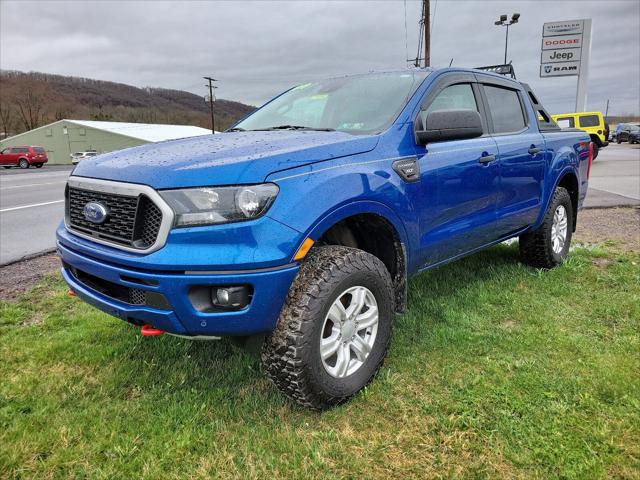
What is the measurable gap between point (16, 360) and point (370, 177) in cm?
252

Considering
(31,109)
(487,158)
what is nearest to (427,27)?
(487,158)

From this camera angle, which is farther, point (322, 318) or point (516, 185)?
point (516, 185)

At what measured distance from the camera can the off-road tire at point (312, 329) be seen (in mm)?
2279

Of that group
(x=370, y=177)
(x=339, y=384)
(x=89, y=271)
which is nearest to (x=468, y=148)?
(x=370, y=177)

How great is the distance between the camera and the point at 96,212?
2.43m

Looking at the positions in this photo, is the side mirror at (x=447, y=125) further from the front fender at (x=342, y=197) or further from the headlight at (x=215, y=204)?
the headlight at (x=215, y=204)

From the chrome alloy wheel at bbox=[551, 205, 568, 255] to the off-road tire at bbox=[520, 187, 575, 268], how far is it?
0.05 m

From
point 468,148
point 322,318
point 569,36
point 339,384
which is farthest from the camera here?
point 569,36

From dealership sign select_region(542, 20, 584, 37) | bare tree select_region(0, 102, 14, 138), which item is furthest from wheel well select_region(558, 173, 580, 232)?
bare tree select_region(0, 102, 14, 138)

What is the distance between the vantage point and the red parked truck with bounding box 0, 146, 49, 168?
35125 millimetres

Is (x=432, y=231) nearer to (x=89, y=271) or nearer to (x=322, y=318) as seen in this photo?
(x=322, y=318)

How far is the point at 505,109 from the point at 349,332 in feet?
8.95

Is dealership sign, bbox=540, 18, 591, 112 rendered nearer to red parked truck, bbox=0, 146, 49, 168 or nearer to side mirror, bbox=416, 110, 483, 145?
side mirror, bbox=416, 110, 483, 145

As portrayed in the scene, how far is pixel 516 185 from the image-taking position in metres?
3.98
